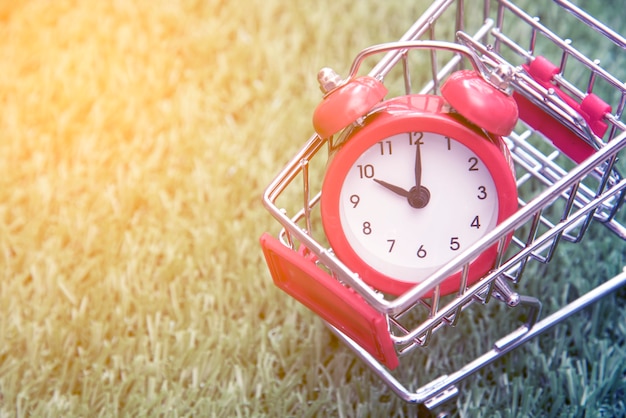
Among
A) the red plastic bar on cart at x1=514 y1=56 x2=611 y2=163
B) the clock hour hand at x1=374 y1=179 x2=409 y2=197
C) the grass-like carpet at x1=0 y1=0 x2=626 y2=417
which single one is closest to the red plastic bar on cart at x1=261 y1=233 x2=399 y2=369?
the clock hour hand at x1=374 y1=179 x2=409 y2=197

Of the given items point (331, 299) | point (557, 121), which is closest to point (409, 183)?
point (331, 299)

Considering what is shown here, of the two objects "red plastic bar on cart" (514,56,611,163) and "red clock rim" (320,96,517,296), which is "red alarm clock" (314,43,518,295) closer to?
"red clock rim" (320,96,517,296)

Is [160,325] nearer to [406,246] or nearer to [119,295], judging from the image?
[119,295]

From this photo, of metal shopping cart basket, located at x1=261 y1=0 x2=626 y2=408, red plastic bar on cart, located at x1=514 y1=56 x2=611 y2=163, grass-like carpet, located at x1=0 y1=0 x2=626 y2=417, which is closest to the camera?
metal shopping cart basket, located at x1=261 y1=0 x2=626 y2=408

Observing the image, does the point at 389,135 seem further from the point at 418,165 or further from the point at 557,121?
the point at 557,121

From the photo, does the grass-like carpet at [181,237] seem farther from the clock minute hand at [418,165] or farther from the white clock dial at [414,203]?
the clock minute hand at [418,165]

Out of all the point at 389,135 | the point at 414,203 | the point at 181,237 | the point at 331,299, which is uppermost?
the point at 389,135
